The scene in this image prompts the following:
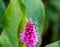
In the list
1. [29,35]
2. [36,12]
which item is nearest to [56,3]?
[36,12]

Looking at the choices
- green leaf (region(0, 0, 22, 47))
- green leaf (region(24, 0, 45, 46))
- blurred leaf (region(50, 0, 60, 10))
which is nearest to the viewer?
green leaf (region(0, 0, 22, 47))

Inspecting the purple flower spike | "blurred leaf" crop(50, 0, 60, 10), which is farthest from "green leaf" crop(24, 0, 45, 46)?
"blurred leaf" crop(50, 0, 60, 10)

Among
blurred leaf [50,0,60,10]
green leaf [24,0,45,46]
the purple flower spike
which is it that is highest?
blurred leaf [50,0,60,10]

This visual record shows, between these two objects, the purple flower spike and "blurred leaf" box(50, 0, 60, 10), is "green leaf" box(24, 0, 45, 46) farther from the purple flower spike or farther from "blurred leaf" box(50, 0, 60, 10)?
"blurred leaf" box(50, 0, 60, 10)

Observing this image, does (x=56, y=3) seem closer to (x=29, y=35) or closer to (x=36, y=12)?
(x=36, y=12)

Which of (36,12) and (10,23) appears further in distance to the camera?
(36,12)

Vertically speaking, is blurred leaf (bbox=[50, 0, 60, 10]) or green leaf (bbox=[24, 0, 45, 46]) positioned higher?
blurred leaf (bbox=[50, 0, 60, 10])

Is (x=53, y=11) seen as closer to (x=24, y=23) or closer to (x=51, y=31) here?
(x=51, y=31)

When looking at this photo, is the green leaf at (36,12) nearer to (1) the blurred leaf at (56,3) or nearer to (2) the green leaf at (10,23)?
(2) the green leaf at (10,23)

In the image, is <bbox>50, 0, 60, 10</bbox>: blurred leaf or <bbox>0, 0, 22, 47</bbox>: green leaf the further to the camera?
<bbox>50, 0, 60, 10</bbox>: blurred leaf

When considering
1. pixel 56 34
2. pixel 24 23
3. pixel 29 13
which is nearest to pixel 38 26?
pixel 29 13

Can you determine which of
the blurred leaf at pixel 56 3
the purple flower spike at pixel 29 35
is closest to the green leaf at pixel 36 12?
the purple flower spike at pixel 29 35
